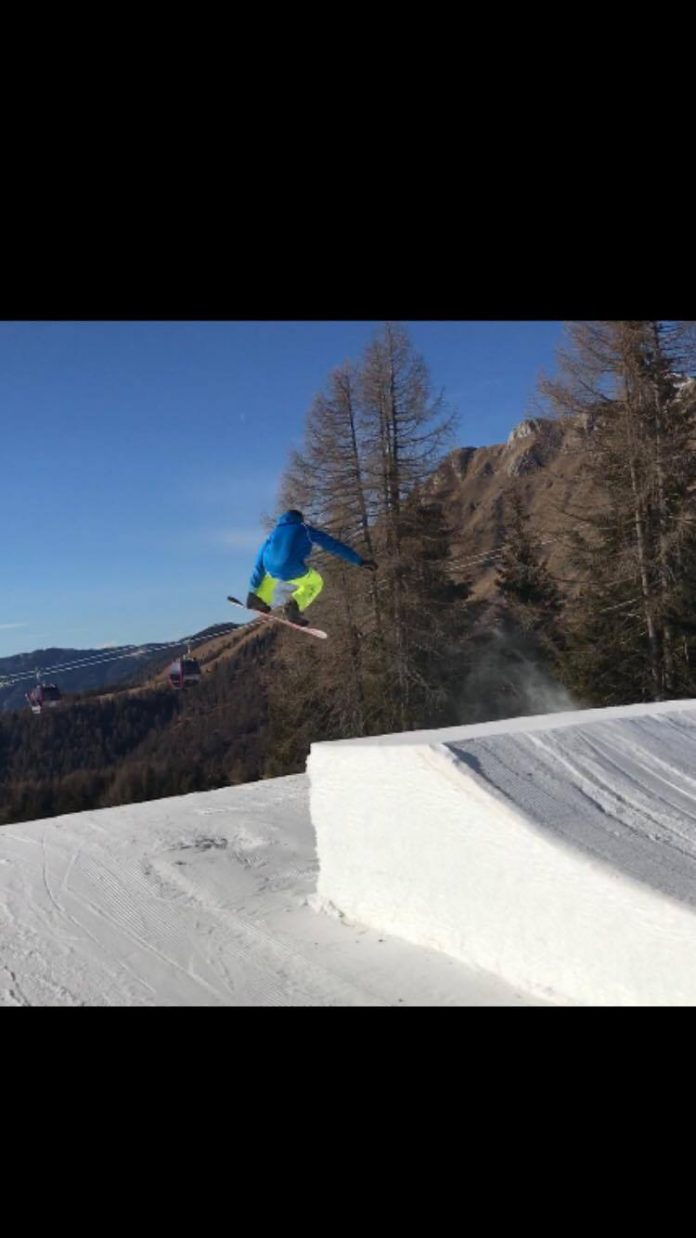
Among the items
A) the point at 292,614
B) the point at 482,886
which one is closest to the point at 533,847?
the point at 482,886

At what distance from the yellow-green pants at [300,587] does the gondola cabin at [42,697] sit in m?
4.47

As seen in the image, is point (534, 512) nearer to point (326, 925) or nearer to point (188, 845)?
point (188, 845)

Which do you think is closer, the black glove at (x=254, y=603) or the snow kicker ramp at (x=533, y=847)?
the snow kicker ramp at (x=533, y=847)

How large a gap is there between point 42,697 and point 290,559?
528 cm

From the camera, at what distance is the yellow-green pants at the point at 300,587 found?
305 inches

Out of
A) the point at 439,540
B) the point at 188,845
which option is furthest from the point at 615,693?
the point at 188,845

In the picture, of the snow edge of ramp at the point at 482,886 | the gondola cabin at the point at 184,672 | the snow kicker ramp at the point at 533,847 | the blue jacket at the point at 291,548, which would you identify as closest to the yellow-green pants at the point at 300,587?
the blue jacket at the point at 291,548

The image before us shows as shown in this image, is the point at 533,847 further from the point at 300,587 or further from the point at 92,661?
the point at 92,661

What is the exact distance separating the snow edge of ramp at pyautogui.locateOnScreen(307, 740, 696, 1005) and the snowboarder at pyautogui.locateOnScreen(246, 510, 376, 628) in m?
1.72

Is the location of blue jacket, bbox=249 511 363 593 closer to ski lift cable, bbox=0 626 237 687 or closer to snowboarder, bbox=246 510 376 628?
snowboarder, bbox=246 510 376 628

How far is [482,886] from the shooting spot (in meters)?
4.56

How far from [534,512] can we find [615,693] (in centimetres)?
550

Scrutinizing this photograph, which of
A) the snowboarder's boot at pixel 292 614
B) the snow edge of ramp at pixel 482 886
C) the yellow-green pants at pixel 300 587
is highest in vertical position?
the yellow-green pants at pixel 300 587

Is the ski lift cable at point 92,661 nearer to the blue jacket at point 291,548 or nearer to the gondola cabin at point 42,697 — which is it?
the gondola cabin at point 42,697
